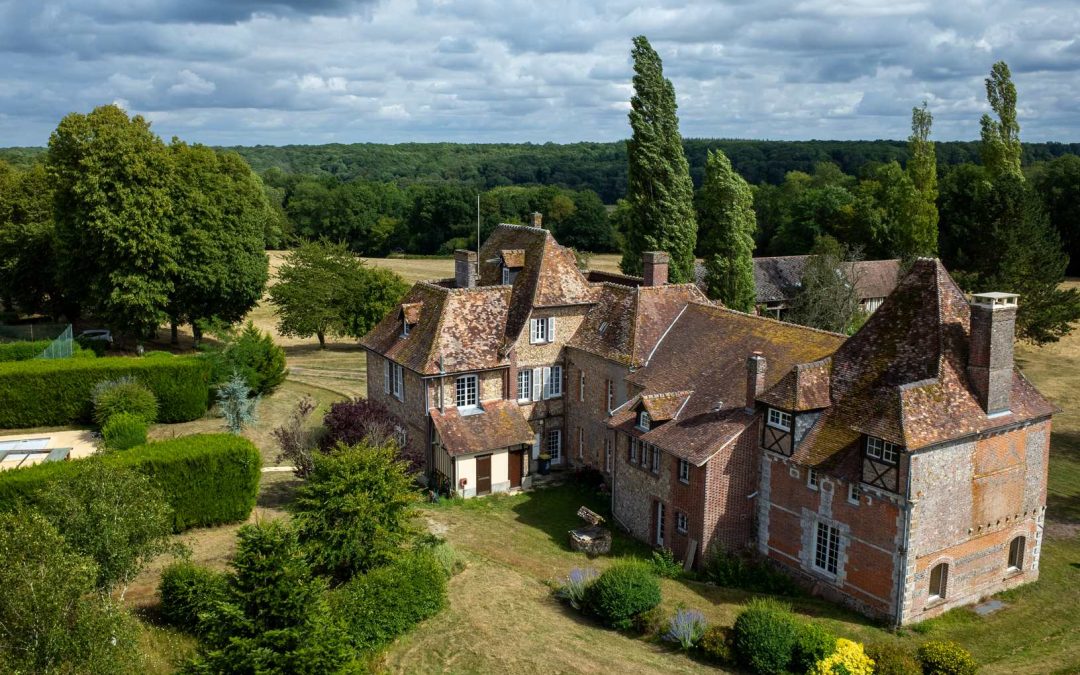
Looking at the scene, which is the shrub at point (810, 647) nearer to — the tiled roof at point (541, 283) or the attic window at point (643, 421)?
the attic window at point (643, 421)

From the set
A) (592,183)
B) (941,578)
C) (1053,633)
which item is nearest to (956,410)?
(941,578)

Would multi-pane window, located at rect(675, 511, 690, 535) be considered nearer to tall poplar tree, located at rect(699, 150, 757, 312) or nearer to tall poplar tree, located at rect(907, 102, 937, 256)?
tall poplar tree, located at rect(699, 150, 757, 312)

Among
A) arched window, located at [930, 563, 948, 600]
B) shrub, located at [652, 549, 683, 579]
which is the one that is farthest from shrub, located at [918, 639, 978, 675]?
shrub, located at [652, 549, 683, 579]

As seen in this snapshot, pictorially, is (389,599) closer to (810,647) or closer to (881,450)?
(810,647)

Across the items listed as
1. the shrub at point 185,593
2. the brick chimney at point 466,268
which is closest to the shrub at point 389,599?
the shrub at point 185,593

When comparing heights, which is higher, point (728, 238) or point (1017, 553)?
point (728, 238)

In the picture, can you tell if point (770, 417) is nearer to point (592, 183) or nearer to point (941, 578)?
point (941, 578)

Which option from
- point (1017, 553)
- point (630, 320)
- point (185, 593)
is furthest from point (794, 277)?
point (185, 593)
